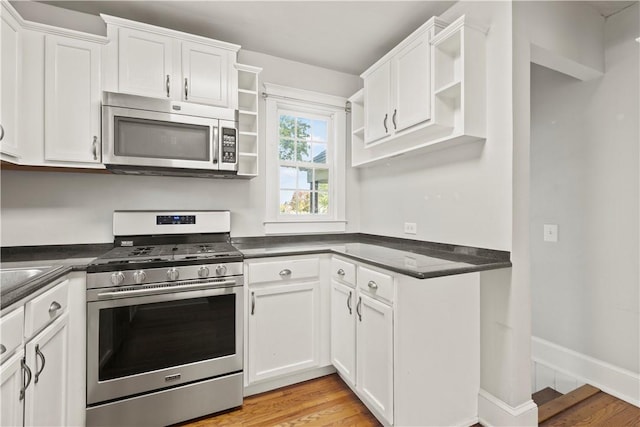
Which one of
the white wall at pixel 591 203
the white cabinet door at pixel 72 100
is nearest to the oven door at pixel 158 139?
the white cabinet door at pixel 72 100

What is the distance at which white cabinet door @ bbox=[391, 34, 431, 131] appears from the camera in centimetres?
183

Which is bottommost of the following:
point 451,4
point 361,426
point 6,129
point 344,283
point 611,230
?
point 361,426

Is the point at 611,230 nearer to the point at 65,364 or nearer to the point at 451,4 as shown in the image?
the point at 451,4

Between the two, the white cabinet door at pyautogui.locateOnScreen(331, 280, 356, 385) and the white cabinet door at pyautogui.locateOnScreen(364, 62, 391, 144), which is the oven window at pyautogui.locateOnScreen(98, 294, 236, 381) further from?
the white cabinet door at pyautogui.locateOnScreen(364, 62, 391, 144)

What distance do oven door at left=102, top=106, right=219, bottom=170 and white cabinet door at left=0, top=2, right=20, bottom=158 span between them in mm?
408

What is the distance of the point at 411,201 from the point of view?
7.76 feet

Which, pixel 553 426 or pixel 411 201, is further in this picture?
pixel 411 201

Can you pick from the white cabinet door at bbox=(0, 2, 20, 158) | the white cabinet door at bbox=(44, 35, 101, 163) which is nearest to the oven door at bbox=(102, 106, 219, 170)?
the white cabinet door at bbox=(44, 35, 101, 163)

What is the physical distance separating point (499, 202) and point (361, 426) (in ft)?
5.07

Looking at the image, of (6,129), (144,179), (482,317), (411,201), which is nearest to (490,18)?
(411,201)

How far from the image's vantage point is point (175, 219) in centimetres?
229

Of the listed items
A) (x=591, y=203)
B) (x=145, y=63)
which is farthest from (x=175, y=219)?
(x=591, y=203)

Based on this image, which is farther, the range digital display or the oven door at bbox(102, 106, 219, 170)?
Answer: the range digital display

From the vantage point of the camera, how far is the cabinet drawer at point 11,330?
1.03m
